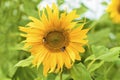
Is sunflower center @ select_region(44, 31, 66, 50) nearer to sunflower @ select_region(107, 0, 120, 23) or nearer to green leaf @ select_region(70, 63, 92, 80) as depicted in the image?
green leaf @ select_region(70, 63, 92, 80)

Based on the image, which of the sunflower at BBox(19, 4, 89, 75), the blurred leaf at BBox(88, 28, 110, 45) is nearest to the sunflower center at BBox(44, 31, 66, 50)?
the sunflower at BBox(19, 4, 89, 75)

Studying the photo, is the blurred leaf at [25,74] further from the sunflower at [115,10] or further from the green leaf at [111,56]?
the sunflower at [115,10]

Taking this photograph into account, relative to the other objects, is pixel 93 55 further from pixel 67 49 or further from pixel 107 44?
pixel 107 44

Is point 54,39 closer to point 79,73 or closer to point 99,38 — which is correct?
point 79,73

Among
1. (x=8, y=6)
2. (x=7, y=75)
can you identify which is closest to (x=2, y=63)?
(x=7, y=75)

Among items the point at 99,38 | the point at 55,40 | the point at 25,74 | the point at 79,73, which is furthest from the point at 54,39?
the point at 99,38
